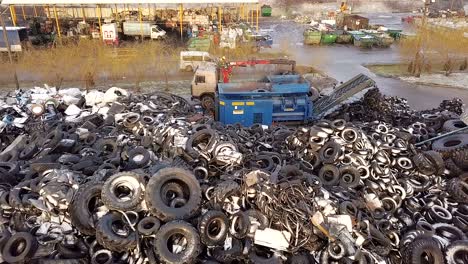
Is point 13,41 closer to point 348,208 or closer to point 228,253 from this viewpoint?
point 228,253

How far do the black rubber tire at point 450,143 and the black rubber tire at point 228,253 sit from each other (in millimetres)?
6490

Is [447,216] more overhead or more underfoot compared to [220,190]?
more underfoot

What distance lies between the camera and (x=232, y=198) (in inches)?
271

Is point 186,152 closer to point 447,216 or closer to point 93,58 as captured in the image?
point 447,216

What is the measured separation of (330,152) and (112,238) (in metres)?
5.89

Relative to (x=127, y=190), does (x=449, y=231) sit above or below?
below

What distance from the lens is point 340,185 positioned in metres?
8.05

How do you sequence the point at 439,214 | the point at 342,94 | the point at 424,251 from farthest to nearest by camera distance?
the point at 342,94 < the point at 439,214 < the point at 424,251

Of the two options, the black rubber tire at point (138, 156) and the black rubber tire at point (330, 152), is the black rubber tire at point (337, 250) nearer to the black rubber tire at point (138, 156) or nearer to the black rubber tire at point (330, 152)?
the black rubber tire at point (330, 152)

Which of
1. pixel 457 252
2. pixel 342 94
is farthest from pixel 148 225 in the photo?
pixel 342 94

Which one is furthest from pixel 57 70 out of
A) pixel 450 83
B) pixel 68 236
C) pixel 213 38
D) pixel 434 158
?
pixel 450 83

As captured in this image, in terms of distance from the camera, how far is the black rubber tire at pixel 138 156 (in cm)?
802

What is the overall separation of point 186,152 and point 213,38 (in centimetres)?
2105

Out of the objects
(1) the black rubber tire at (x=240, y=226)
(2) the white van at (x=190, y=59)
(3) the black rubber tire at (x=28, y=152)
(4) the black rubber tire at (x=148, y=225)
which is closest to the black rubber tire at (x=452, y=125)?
(1) the black rubber tire at (x=240, y=226)
